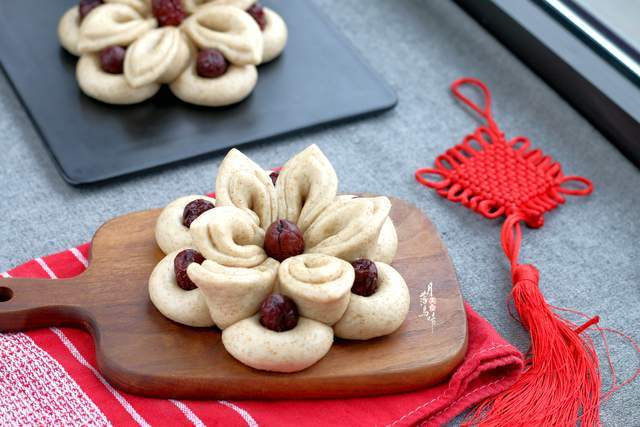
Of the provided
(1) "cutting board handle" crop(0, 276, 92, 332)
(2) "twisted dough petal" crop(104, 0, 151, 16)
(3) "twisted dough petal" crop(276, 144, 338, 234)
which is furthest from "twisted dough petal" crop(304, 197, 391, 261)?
(2) "twisted dough petal" crop(104, 0, 151, 16)

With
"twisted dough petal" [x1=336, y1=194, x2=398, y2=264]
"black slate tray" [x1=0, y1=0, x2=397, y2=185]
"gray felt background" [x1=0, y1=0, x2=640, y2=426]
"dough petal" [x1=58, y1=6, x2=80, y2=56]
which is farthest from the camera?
"dough petal" [x1=58, y1=6, x2=80, y2=56]

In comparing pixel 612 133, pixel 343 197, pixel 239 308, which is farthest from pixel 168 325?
pixel 612 133

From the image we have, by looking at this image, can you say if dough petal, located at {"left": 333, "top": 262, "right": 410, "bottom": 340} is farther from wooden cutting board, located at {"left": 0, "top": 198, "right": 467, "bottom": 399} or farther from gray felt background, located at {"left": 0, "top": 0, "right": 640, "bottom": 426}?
gray felt background, located at {"left": 0, "top": 0, "right": 640, "bottom": 426}

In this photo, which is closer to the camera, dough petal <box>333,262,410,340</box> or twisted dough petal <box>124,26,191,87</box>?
dough petal <box>333,262,410,340</box>

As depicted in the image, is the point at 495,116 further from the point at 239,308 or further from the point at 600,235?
the point at 239,308

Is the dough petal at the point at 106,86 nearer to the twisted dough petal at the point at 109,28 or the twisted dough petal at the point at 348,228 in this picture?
the twisted dough petal at the point at 109,28

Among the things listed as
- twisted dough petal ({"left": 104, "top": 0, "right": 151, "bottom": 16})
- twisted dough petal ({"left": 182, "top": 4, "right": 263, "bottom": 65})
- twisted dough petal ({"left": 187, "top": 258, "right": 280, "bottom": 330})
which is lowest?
twisted dough petal ({"left": 104, "top": 0, "right": 151, "bottom": 16})

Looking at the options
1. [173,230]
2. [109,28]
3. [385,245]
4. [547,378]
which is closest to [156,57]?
[109,28]
